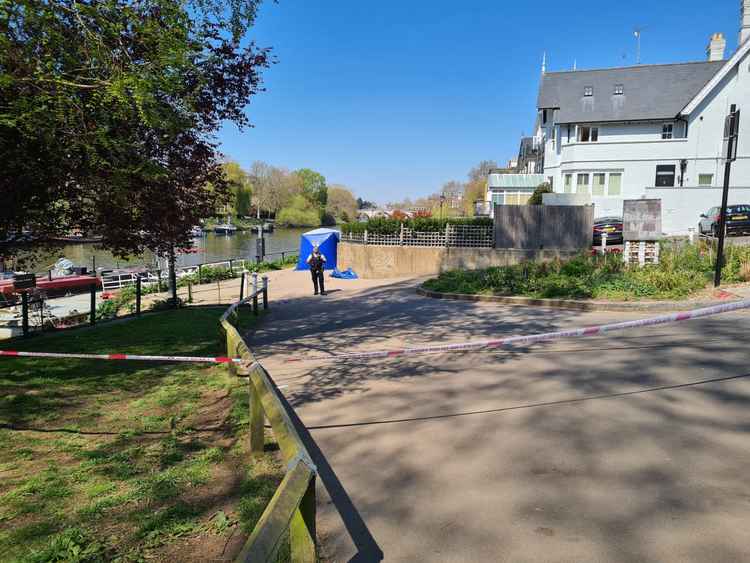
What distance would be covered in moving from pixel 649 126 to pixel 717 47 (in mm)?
9272

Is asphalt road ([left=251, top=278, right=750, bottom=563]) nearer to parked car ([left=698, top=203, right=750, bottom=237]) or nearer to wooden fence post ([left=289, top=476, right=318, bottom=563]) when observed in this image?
wooden fence post ([left=289, top=476, right=318, bottom=563])

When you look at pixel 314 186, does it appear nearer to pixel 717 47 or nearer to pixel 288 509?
pixel 717 47

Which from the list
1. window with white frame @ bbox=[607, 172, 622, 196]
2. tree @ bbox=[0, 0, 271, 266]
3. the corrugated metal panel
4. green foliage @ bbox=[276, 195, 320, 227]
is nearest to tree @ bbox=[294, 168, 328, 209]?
green foliage @ bbox=[276, 195, 320, 227]

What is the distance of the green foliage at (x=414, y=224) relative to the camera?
24.2 m

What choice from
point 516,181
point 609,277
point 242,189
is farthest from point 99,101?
point 242,189

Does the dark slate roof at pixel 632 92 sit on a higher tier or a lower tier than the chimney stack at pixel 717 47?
lower

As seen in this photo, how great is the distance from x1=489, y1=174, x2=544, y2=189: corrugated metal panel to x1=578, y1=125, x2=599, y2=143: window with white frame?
6147mm

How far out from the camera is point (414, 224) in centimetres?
2512

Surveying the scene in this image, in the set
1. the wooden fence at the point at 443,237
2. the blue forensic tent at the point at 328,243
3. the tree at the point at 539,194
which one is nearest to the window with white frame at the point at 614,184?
the tree at the point at 539,194

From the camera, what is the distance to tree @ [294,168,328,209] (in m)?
142

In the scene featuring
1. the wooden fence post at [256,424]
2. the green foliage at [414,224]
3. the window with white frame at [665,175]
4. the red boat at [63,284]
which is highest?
the window with white frame at [665,175]

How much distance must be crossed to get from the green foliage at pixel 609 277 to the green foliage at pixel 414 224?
7.35 metres

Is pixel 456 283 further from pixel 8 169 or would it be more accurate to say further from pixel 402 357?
pixel 8 169

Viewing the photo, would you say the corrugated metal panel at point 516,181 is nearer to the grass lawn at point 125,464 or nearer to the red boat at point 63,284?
the red boat at point 63,284
